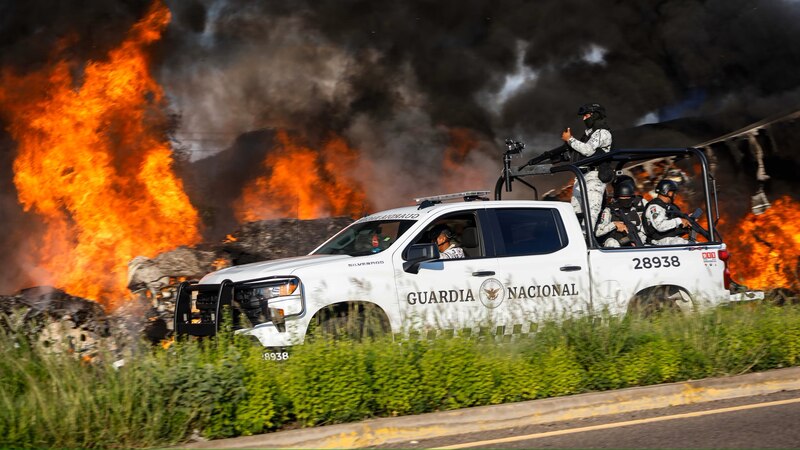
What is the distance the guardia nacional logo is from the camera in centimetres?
812

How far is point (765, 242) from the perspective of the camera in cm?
1511

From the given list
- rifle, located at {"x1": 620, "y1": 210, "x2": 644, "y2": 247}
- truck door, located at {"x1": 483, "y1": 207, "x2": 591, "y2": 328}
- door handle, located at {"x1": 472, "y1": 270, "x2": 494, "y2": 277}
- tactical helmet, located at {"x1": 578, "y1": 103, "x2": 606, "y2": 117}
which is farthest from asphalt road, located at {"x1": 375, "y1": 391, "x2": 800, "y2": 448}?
tactical helmet, located at {"x1": 578, "y1": 103, "x2": 606, "y2": 117}

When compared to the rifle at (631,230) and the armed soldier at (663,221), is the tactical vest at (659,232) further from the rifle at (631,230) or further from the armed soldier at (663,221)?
the rifle at (631,230)

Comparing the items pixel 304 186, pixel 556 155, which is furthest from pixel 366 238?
pixel 304 186

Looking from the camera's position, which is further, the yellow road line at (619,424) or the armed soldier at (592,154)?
the armed soldier at (592,154)

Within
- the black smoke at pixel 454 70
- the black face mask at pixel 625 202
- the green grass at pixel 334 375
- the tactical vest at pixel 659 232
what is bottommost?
the green grass at pixel 334 375

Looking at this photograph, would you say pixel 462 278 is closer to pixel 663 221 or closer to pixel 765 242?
pixel 663 221

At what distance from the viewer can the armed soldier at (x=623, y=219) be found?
9750mm

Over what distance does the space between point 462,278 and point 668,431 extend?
2725 mm

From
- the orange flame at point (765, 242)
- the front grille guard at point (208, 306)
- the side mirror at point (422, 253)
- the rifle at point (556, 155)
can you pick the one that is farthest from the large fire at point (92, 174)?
the orange flame at point (765, 242)

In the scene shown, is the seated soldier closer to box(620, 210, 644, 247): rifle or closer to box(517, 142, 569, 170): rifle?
box(517, 142, 569, 170): rifle

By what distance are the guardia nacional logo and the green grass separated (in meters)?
0.86

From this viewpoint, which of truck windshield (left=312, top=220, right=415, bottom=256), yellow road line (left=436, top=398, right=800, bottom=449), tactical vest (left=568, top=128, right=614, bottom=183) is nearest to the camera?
yellow road line (left=436, top=398, right=800, bottom=449)

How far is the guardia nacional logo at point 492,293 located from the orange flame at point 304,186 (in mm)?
8445
